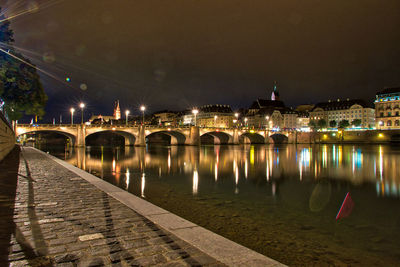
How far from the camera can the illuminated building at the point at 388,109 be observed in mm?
107938

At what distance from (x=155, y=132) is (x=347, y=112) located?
107m

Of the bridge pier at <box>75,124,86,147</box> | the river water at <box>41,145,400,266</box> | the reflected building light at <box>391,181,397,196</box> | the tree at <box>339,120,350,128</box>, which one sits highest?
the tree at <box>339,120,350,128</box>

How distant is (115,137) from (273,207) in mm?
115926

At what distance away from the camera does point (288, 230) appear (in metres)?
7.65

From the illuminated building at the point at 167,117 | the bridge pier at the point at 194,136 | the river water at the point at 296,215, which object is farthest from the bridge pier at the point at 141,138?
the illuminated building at the point at 167,117

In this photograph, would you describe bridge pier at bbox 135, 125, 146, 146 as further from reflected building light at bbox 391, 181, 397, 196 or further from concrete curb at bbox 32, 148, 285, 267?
concrete curb at bbox 32, 148, 285, 267

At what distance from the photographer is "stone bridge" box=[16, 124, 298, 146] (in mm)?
61478

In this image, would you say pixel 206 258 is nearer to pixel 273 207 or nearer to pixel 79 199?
pixel 79 199

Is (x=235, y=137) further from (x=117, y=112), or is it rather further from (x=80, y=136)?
(x=117, y=112)

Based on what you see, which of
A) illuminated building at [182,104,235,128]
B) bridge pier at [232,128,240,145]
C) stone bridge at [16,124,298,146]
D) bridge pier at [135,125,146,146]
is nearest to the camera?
stone bridge at [16,124,298,146]

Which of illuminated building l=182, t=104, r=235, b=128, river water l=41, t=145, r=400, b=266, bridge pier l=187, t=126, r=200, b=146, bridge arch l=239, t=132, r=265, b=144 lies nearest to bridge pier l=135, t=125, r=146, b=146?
bridge pier l=187, t=126, r=200, b=146

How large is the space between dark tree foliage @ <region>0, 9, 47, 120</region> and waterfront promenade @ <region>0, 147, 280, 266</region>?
1430 centimetres

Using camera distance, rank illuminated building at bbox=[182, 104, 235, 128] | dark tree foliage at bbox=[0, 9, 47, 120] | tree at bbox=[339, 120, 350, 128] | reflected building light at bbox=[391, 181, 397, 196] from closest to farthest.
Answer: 1. reflected building light at bbox=[391, 181, 397, 196]
2. dark tree foliage at bbox=[0, 9, 47, 120]
3. tree at bbox=[339, 120, 350, 128]
4. illuminated building at bbox=[182, 104, 235, 128]

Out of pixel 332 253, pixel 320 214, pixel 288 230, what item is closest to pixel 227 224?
pixel 288 230
